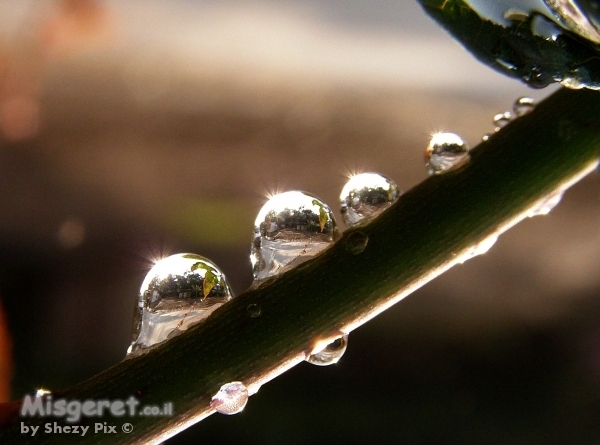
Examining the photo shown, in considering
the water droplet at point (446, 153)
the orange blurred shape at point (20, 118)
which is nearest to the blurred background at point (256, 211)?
the orange blurred shape at point (20, 118)

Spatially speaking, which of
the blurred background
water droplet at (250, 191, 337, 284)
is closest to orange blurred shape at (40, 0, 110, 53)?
the blurred background

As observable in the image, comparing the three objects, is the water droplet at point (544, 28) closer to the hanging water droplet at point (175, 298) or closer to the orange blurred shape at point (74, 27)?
the hanging water droplet at point (175, 298)

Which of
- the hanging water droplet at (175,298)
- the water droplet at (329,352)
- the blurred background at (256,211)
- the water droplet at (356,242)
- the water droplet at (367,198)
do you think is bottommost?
the water droplet at (329,352)

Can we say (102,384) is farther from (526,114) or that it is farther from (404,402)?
(404,402)

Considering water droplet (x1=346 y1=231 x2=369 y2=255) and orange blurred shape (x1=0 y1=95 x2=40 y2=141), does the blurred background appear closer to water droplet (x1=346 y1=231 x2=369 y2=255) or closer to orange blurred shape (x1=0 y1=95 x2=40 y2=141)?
orange blurred shape (x1=0 y1=95 x2=40 y2=141)

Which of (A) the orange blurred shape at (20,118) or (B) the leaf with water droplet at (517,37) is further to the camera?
(A) the orange blurred shape at (20,118)

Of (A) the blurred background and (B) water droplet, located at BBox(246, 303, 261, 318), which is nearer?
(B) water droplet, located at BBox(246, 303, 261, 318)

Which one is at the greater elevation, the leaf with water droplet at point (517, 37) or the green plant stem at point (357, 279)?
the leaf with water droplet at point (517, 37)
